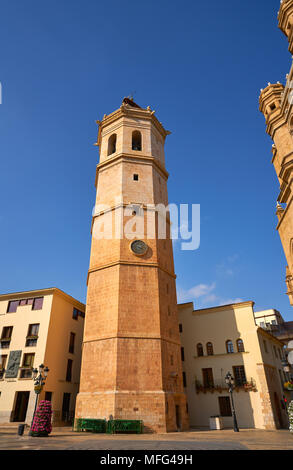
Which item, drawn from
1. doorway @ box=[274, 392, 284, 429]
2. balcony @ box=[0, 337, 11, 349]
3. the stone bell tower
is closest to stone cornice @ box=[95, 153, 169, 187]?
the stone bell tower

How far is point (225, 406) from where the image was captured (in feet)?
78.2

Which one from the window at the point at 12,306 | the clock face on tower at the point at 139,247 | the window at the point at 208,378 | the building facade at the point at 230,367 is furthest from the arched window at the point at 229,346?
the window at the point at 12,306

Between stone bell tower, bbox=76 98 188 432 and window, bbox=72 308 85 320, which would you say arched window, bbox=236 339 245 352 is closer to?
stone bell tower, bbox=76 98 188 432

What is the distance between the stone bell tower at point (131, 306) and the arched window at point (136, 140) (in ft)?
1.78

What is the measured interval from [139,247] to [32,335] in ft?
40.8

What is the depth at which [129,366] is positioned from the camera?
1925cm

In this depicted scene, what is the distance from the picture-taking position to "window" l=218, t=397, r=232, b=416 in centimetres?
2358

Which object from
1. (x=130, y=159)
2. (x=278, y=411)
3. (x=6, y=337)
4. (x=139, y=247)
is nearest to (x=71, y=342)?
(x=6, y=337)

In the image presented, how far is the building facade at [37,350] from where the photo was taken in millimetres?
24469

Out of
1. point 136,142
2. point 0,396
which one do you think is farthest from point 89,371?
point 136,142

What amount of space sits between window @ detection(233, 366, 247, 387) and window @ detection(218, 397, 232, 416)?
1518 mm

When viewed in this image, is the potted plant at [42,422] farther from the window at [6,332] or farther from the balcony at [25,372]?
the window at [6,332]

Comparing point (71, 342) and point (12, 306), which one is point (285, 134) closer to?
point (71, 342)
